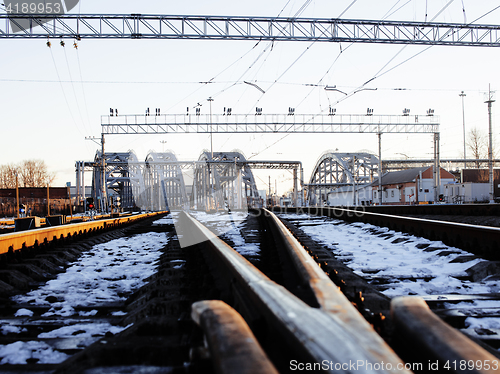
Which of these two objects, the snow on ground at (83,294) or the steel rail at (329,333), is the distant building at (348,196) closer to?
the snow on ground at (83,294)

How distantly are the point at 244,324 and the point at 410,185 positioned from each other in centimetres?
6006

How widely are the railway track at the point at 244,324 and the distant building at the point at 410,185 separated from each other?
49687mm

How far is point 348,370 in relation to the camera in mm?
1146

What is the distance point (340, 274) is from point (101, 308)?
2224 mm

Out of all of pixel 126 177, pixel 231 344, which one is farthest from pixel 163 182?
pixel 231 344

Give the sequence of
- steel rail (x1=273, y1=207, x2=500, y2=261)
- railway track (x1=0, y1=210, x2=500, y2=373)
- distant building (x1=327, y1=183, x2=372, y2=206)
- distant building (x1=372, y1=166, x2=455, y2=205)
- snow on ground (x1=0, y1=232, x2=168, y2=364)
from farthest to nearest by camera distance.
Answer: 1. distant building (x1=327, y1=183, x2=372, y2=206)
2. distant building (x1=372, y1=166, x2=455, y2=205)
3. steel rail (x1=273, y1=207, x2=500, y2=261)
4. snow on ground (x1=0, y1=232, x2=168, y2=364)
5. railway track (x1=0, y1=210, x2=500, y2=373)

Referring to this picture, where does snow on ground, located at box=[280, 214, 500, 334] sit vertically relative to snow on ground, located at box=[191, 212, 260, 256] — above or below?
above

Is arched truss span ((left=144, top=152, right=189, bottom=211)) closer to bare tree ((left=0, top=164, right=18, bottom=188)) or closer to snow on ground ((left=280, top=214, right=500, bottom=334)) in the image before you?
bare tree ((left=0, top=164, right=18, bottom=188))

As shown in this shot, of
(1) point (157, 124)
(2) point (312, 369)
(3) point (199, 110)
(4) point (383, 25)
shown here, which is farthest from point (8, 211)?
(2) point (312, 369)

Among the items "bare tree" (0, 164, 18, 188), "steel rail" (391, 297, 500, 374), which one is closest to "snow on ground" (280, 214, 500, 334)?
"steel rail" (391, 297, 500, 374)

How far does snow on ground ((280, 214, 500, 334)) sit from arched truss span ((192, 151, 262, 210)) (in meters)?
55.6

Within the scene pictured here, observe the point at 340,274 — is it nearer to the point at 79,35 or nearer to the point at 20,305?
the point at 20,305

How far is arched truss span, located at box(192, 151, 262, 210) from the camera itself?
67062 millimetres

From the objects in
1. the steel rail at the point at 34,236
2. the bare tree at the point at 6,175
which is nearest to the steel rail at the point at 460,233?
the steel rail at the point at 34,236
